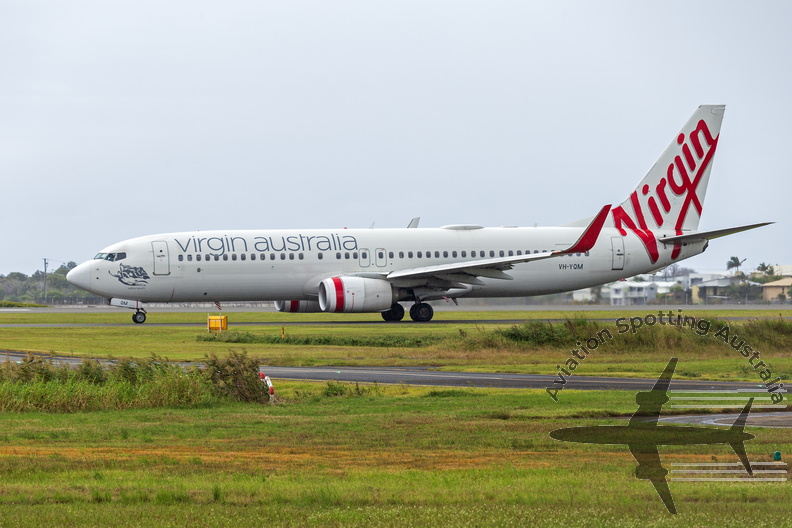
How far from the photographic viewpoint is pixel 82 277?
48.9 meters

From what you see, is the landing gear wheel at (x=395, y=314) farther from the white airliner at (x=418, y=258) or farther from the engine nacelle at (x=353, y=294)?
the engine nacelle at (x=353, y=294)

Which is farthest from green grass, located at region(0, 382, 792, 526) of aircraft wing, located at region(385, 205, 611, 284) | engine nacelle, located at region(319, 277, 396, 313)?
aircraft wing, located at region(385, 205, 611, 284)

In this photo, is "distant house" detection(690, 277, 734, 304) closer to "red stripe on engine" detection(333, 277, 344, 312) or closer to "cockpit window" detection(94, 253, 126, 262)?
"red stripe on engine" detection(333, 277, 344, 312)

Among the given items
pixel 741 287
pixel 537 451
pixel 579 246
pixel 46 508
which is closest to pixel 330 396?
pixel 537 451

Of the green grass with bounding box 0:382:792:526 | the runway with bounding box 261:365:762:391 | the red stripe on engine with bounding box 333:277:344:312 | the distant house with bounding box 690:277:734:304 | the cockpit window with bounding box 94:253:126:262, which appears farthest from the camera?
the distant house with bounding box 690:277:734:304

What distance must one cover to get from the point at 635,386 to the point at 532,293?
2970 centimetres

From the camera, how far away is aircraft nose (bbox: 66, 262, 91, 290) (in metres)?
48.8

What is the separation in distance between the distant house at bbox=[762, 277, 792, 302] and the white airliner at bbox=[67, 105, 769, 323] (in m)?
43.5

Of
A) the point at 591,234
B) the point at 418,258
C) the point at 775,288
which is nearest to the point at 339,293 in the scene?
the point at 418,258

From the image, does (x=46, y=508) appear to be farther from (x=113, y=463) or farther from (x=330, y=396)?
(x=330, y=396)

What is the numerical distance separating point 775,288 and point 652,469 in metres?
90.4

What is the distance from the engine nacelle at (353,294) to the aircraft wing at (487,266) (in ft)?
2.83

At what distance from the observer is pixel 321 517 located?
10.2 m

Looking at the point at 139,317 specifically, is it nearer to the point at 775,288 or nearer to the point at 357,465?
the point at 357,465
